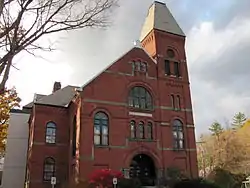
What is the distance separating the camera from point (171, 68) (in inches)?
1248

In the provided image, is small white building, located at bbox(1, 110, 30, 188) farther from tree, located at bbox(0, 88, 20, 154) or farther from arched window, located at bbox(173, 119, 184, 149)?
arched window, located at bbox(173, 119, 184, 149)

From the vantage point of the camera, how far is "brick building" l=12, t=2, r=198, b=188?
25.8m

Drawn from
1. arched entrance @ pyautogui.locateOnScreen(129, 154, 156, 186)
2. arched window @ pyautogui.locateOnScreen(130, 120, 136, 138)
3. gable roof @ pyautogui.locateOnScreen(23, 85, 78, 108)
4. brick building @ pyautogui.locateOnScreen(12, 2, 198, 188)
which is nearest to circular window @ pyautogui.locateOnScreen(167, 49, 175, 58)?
brick building @ pyautogui.locateOnScreen(12, 2, 198, 188)

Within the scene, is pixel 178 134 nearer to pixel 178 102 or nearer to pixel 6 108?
pixel 178 102

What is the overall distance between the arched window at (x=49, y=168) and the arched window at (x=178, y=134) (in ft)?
39.2

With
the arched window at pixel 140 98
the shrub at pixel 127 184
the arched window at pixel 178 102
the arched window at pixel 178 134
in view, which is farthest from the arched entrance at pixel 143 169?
the arched window at pixel 178 102

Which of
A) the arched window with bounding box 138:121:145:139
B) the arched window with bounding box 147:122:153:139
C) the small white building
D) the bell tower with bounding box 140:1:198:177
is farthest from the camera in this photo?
the small white building

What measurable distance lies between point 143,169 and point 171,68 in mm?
11189

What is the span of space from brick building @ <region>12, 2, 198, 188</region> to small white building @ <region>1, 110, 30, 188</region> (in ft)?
14.8

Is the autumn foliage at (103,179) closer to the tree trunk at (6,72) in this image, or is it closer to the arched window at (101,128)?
the arched window at (101,128)

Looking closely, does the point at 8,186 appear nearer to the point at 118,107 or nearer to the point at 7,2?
the point at 118,107

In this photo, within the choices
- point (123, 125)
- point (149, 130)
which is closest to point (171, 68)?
point (149, 130)

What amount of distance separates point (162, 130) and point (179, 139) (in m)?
2.25

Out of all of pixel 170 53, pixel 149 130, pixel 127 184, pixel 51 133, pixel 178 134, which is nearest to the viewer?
pixel 127 184
